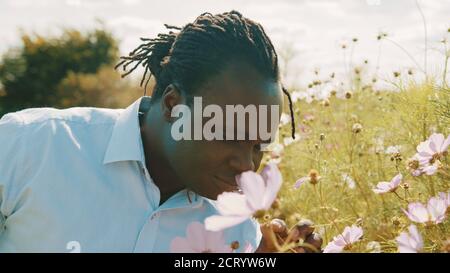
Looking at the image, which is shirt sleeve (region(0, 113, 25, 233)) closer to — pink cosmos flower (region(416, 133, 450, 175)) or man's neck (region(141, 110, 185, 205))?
man's neck (region(141, 110, 185, 205))

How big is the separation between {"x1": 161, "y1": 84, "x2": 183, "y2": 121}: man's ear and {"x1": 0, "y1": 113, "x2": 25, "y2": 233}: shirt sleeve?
0.27 meters

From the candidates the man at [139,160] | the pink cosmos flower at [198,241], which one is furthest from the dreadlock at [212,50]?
the pink cosmos flower at [198,241]

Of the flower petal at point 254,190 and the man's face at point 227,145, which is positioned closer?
the flower petal at point 254,190

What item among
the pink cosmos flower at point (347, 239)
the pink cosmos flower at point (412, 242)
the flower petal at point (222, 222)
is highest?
the flower petal at point (222, 222)

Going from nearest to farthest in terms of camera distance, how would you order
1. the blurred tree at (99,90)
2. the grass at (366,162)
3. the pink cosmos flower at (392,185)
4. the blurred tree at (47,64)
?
the pink cosmos flower at (392,185) < the grass at (366,162) < the blurred tree at (99,90) < the blurred tree at (47,64)

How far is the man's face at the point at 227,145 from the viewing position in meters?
1.07

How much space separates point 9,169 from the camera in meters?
1.14

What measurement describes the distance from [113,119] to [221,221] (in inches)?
27.1

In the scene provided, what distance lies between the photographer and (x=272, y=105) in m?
1.09

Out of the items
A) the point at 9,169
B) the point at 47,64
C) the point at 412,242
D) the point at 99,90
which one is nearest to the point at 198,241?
the point at 412,242

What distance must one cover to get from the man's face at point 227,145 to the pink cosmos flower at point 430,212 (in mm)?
268

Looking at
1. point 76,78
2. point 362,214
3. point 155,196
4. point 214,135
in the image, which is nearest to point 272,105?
point 214,135

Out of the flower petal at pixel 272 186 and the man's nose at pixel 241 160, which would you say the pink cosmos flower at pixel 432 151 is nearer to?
the man's nose at pixel 241 160

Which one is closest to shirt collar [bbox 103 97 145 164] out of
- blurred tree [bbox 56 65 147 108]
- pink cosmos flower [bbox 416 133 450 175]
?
pink cosmos flower [bbox 416 133 450 175]
